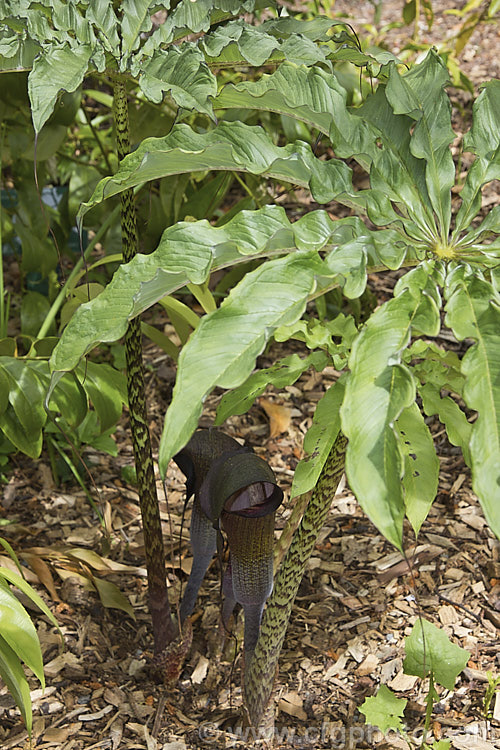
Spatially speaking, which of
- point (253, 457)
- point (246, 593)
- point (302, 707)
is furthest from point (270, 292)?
point (302, 707)

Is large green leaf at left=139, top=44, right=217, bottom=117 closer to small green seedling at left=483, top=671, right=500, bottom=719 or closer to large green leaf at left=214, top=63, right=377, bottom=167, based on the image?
large green leaf at left=214, top=63, right=377, bottom=167

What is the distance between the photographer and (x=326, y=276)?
682mm

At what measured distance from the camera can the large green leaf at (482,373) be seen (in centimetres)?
60

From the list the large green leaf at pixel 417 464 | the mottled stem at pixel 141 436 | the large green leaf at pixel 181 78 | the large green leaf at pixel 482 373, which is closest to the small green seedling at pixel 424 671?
the large green leaf at pixel 417 464

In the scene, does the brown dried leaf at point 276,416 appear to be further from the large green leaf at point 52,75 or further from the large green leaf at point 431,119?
the large green leaf at point 52,75

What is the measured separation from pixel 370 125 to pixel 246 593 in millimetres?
574

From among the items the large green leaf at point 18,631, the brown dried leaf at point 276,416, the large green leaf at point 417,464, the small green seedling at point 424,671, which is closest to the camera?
→ the large green leaf at point 417,464

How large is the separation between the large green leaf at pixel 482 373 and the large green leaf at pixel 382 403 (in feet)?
0.10

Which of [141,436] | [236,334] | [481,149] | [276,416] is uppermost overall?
[481,149]

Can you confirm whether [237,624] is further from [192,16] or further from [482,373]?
[192,16]

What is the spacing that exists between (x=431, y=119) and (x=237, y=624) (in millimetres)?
775

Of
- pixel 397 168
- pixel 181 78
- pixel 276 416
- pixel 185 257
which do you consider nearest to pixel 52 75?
pixel 181 78

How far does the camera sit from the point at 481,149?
0.84m

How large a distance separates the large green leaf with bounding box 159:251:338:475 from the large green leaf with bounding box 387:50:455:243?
0.22 meters
